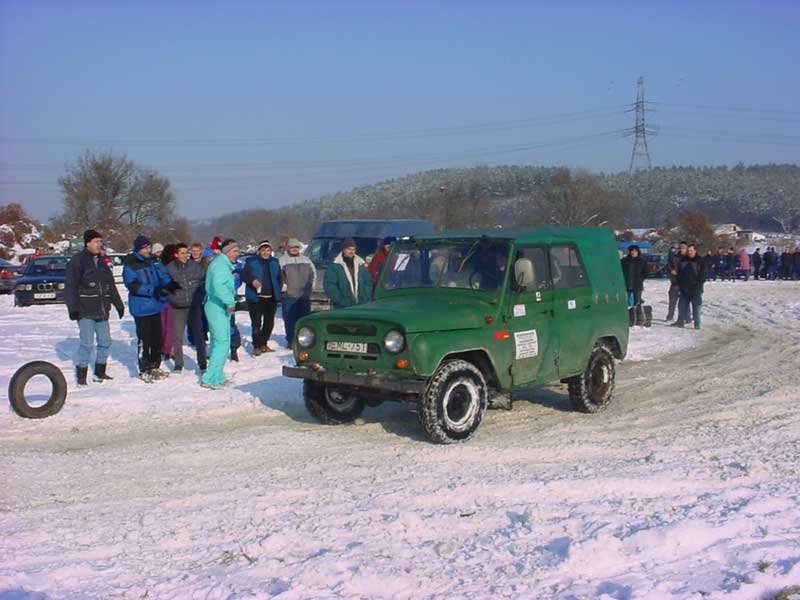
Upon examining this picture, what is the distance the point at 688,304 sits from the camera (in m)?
18.5

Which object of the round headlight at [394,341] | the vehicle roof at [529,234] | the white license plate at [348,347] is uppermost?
A: the vehicle roof at [529,234]

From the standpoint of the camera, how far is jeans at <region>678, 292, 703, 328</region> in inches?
718

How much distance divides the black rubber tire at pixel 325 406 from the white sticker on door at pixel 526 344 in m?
1.75

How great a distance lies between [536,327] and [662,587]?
14.1 ft

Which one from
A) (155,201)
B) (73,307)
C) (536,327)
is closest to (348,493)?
(536,327)

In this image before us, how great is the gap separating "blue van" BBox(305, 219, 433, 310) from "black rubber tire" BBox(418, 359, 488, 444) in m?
10.8

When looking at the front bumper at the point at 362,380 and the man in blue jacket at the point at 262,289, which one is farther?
the man in blue jacket at the point at 262,289

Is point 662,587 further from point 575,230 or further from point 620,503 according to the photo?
point 575,230

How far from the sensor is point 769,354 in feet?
46.2

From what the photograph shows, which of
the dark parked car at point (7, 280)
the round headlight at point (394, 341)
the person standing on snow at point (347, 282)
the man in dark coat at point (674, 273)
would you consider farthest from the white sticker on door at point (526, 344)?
the dark parked car at point (7, 280)

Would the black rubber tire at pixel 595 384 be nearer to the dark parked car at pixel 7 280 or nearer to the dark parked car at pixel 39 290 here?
the dark parked car at pixel 39 290

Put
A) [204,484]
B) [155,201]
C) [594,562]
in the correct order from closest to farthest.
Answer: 1. [594,562]
2. [204,484]
3. [155,201]

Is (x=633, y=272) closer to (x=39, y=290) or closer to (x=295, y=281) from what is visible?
(x=295, y=281)

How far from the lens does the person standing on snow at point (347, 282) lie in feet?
38.9
